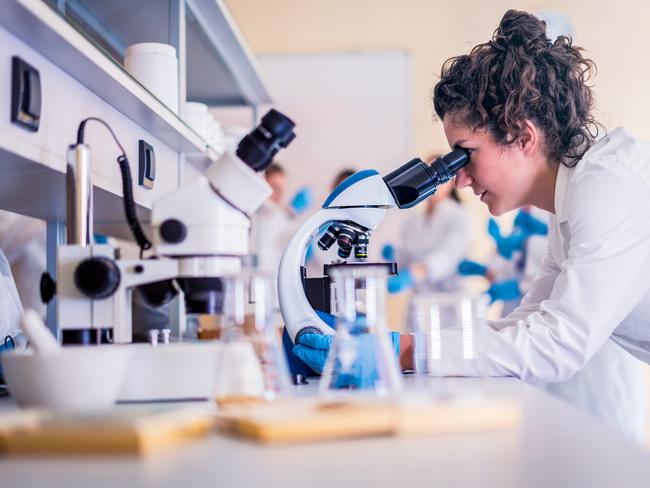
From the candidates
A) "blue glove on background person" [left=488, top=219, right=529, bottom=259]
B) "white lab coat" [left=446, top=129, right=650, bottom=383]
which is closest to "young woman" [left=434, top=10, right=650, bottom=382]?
"white lab coat" [left=446, top=129, right=650, bottom=383]

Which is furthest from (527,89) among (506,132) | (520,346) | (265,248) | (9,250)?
(265,248)

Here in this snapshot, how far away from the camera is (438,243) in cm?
532

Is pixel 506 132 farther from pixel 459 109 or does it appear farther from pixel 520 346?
pixel 520 346

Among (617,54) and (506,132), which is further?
(617,54)

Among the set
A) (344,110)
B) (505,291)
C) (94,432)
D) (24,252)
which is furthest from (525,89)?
(344,110)

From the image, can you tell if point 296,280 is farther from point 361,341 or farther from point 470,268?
point 470,268

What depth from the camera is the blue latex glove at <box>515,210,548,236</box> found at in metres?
3.53

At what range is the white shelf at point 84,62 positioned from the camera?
1007 millimetres

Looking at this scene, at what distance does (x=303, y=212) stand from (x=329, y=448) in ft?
16.3

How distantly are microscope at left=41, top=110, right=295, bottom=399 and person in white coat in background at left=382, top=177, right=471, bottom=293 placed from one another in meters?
4.01

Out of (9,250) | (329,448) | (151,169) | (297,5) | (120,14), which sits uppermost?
(297,5)

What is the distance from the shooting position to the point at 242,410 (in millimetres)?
769

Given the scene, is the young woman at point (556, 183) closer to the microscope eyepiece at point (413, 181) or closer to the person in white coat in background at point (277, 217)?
the microscope eyepiece at point (413, 181)

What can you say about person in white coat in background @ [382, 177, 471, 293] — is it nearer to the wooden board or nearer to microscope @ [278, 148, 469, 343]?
microscope @ [278, 148, 469, 343]
